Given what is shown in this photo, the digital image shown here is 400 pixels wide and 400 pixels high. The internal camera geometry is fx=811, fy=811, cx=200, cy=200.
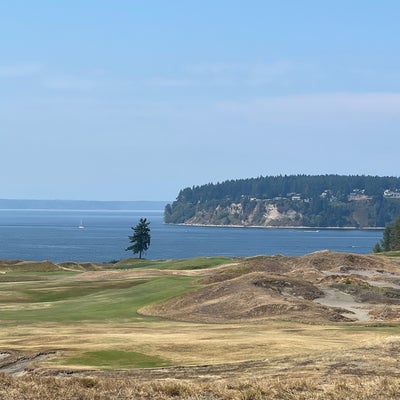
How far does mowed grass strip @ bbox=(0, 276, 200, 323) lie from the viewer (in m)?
58.6

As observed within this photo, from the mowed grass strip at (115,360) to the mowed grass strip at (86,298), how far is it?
20.1 metres

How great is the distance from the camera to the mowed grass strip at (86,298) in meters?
58.6

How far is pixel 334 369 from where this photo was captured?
27953mm

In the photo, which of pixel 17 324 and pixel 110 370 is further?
pixel 17 324

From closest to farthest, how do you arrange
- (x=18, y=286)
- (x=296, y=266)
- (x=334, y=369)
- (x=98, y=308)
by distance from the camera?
(x=334, y=369), (x=98, y=308), (x=18, y=286), (x=296, y=266)

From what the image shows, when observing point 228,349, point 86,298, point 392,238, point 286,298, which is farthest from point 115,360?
point 392,238

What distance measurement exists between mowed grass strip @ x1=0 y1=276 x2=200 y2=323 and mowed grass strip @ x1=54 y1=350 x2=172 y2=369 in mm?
20079

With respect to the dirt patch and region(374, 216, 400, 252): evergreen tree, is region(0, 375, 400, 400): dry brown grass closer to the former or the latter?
the dirt patch

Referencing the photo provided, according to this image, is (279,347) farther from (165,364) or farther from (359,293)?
(359,293)

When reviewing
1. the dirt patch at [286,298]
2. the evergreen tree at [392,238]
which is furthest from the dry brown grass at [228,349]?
the evergreen tree at [392,238]

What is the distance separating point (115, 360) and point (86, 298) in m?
36.0

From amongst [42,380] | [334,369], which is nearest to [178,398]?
[42,380]

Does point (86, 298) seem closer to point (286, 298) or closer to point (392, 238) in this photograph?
point (286, 298)

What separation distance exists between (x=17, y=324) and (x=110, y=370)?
22736mm
